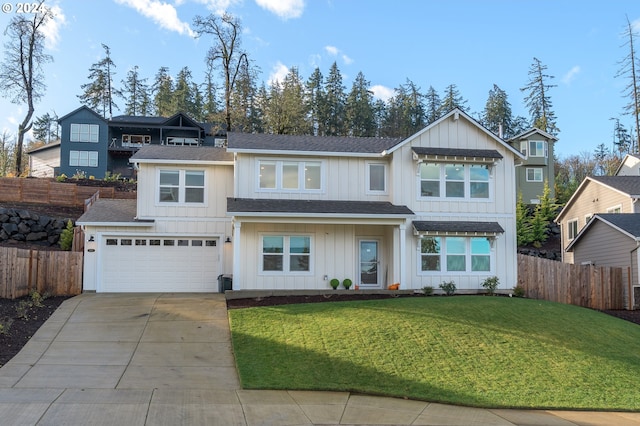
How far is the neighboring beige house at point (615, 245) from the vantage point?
2148 cm

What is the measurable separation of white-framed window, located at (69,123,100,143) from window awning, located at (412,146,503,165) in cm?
3404

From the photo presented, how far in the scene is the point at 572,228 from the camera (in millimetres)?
34906

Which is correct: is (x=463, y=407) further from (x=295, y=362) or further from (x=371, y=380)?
(x=295, y=362)

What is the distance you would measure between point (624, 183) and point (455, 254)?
1485 cm

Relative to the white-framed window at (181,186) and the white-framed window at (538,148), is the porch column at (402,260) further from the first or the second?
the white-framed window at (538,148)

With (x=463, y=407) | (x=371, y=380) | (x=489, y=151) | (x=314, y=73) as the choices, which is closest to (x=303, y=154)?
(x=489, y=151)

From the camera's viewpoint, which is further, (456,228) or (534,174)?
(534,174)

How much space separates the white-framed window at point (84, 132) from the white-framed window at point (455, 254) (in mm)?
34943

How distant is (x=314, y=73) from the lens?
59875mm

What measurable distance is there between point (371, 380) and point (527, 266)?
12.5m

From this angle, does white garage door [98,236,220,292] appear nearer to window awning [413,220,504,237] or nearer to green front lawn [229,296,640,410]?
green front lawn [229,296,640,410]

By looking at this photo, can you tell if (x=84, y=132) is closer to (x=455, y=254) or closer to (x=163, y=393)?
(x=455, y=254)

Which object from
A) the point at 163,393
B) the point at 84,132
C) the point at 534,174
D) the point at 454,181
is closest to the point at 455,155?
the point at 454,181

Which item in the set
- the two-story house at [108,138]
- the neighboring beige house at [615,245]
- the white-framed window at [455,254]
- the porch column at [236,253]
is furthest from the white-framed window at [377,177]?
the two-story house at [108,138]
